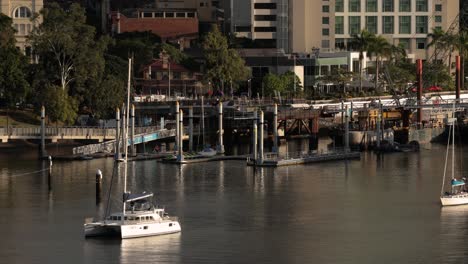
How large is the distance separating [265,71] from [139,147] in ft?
175

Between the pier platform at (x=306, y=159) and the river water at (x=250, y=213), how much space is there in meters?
1.42

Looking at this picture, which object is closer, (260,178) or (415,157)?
(260,178)

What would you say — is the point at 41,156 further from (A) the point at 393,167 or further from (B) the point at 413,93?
(B) the point at 413,93

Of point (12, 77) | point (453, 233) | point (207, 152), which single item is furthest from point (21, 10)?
point (453, 233)

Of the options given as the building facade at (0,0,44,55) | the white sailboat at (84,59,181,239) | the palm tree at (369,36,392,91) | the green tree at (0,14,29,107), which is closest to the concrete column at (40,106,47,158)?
the green tree at (0,14,29,107)

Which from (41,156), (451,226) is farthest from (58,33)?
(451,226)

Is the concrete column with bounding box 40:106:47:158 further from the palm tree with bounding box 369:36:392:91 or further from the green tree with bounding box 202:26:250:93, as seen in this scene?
the palm tree with bounding box 369:36:392:91

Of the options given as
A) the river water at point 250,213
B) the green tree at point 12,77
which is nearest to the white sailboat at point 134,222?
the river water at point 250,213

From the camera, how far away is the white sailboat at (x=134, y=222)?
90.4 metres

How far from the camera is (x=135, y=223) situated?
3563 inches

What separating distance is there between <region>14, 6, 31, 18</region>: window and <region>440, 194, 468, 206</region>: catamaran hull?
9669cm

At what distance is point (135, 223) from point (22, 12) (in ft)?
344

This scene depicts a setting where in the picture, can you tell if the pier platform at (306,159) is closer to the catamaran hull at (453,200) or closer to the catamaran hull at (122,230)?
the catamaran hull at (453,200)

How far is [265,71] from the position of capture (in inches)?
7707
